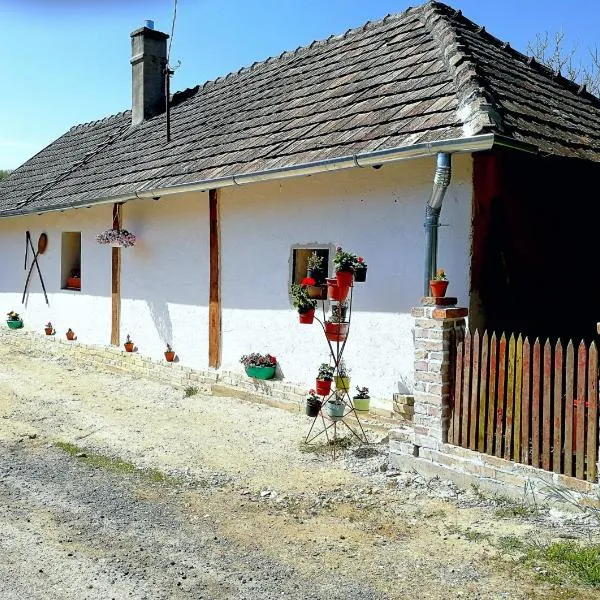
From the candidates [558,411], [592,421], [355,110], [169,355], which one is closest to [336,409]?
[558,411]

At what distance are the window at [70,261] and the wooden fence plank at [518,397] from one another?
31.0ft

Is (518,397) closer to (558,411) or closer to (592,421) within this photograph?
(558,411)

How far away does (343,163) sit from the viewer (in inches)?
242

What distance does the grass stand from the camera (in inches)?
200

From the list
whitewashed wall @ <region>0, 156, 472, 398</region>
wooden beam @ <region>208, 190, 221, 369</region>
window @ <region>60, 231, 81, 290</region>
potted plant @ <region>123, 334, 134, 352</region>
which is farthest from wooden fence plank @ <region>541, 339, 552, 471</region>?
window @ <region>60, 231, 81, 290</region>

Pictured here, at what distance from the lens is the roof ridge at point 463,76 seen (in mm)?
5281

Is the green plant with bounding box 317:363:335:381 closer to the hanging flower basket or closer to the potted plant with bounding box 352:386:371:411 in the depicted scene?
the potted plant with bounding box 352:386:371:411

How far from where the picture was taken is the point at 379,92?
7270mm

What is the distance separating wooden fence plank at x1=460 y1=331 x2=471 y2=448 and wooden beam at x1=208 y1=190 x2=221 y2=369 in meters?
4.35

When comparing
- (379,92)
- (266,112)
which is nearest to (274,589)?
(379,92)


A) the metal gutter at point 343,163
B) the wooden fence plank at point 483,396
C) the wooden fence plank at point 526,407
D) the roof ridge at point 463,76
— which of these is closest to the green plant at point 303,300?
the metal gutter at point 343,163

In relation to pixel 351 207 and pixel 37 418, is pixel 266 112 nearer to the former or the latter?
pixel 351 207

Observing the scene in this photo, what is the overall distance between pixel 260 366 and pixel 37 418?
2582 mm

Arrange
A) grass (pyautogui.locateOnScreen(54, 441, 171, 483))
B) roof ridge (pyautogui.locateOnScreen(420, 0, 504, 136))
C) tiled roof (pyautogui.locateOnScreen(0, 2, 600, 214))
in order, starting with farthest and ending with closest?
1. tiled roof (pyautogui.locateOnScreen(0, 2, 600, 214))
2. roof ridge (pyautogui.locateOnScreen(420, 0, 504, 136))
3. grass (pyautogui.locateOnScreen(54, 441, 171, 483))
